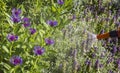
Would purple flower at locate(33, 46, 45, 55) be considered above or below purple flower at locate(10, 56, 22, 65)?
above

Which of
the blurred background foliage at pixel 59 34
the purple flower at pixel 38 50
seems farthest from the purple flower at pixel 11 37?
the purple flower at pixel 38 50

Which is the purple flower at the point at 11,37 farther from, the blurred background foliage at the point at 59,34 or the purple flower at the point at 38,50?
the purple flower at the point at 38,50

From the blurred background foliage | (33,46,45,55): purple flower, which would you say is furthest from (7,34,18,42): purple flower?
(33,46,45,55): purple flower

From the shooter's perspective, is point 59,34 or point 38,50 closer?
point 38,50

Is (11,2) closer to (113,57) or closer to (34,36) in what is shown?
(34,36)

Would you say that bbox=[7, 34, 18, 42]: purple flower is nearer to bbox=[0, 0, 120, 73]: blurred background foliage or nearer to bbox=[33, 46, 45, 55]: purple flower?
bbox=[0, 0, 120, 73]: blurred background foliage

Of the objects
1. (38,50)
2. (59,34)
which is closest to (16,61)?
(38,50)

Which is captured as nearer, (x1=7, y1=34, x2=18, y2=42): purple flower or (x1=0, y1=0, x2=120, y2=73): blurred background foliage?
(x1=7, y1=34, x2=18, y2=42): purple flower

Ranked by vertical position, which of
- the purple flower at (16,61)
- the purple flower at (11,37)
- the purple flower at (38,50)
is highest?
the purple flower at (11,37)

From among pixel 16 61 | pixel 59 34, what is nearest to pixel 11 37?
pixel 16 61

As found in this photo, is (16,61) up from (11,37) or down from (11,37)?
down

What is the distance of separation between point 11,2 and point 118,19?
157 cm

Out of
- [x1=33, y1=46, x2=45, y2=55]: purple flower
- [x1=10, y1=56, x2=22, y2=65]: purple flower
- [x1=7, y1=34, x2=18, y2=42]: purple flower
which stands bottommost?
[x1=10, y1=56, x2=22, y2=65]: purple flower

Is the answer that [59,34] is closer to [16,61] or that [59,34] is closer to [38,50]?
[38,50]
